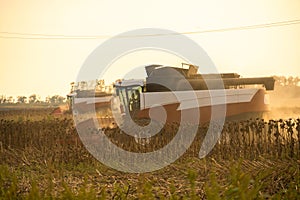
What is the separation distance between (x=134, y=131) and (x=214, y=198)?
379 inches

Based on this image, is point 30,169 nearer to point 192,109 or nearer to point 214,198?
point 214,198

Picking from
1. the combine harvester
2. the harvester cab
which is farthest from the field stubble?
the harvester cab

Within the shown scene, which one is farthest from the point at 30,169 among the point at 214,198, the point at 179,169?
the point at 214,198

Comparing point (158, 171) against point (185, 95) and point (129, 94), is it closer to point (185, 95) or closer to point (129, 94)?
point (185, 95)

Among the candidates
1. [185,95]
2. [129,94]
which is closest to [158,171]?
[185,95]

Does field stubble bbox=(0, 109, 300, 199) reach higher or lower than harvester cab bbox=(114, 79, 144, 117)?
lower

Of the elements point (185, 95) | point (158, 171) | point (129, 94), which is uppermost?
point (129, 94)

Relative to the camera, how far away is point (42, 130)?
40.6 feet

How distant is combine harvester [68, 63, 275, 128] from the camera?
51.7 ft

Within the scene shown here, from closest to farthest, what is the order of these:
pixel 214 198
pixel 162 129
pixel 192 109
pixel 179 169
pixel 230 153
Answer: pixel 214 198, pixel 179 169, pixel 230 153, pixel 162 129, pixel 192 109

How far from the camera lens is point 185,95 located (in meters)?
16.1

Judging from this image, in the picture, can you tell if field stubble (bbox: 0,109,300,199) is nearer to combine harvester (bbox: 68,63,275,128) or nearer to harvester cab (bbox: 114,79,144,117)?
combine harvester (bbox: 68,63,275,128)

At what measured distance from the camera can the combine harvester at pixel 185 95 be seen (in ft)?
51.7

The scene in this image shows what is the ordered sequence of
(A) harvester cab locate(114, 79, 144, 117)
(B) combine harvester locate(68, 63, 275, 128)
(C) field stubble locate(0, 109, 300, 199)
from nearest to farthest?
(C) field stubble locate(0, 109, 300, 199), (B) combine harvester locate(68, 63, 275, 128), (A) harvester cab locate(114, 79, 144, 117)
